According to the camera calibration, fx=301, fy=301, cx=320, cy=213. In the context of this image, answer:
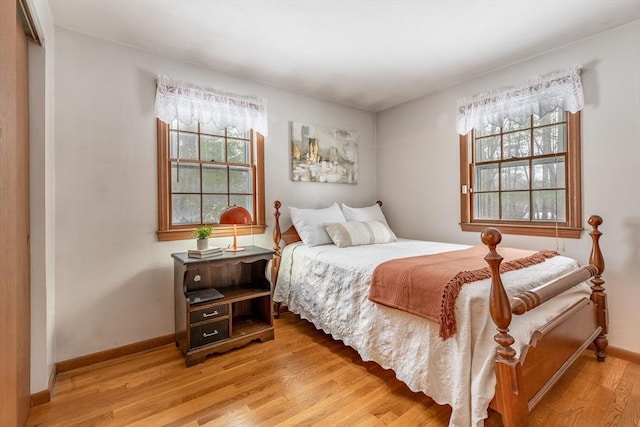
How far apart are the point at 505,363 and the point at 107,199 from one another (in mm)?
2782

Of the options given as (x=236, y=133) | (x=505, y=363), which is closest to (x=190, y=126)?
(x=236, y=133)

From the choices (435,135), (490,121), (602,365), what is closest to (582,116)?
(490,121)

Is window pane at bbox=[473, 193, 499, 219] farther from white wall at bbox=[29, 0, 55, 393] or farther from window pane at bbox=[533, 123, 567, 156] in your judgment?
white wall at bbox=[29, 0, 55, 393]

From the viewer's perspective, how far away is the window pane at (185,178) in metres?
2.68

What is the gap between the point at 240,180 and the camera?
307 centimetres

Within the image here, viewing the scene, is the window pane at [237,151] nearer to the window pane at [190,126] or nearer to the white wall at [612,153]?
the window pane at [190,126]

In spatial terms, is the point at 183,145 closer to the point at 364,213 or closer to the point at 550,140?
the point at 364,213

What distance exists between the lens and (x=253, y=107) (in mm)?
3014

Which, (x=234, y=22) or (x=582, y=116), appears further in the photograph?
(x=582, y=116)

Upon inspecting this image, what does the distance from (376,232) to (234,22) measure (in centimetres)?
221

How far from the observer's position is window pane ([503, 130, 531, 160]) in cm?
279

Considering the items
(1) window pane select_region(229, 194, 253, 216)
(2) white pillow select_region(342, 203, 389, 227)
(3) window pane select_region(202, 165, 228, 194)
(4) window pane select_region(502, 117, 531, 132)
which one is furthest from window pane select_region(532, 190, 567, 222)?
(3) window pane select_region(202, 165, 228, 194)

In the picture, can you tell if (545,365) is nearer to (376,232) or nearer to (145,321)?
(376,232)

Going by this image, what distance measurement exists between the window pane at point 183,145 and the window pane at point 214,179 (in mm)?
161
